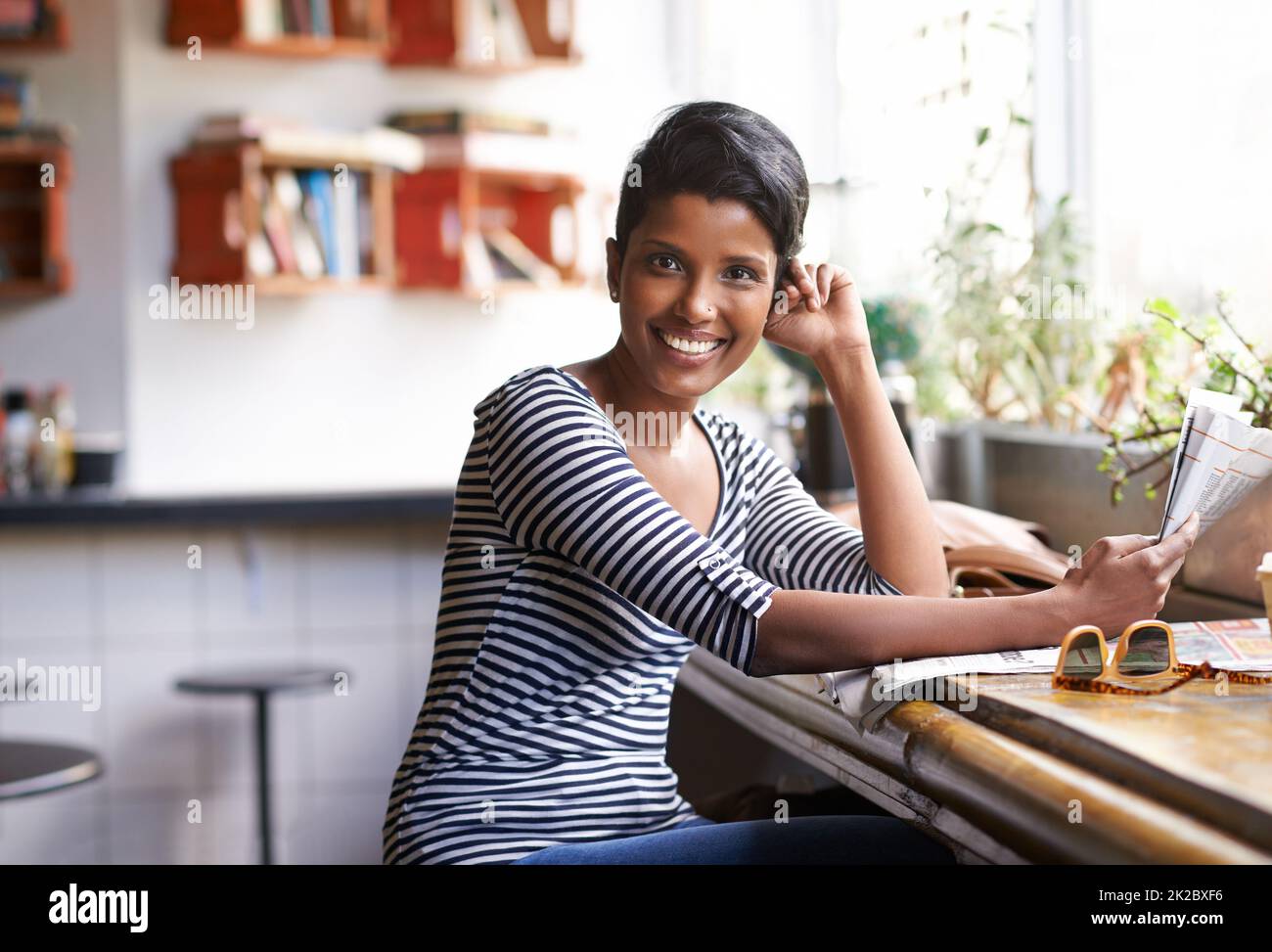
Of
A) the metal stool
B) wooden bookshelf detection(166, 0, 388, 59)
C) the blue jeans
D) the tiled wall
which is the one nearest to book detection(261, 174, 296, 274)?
wooden bookshelf detection(166, 0, 388, 59)

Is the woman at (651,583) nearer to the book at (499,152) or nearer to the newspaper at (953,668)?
the newspaper at (953,668)

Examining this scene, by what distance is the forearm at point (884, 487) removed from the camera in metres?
1.18

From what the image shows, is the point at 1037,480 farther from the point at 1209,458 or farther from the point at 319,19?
the point at 319,19

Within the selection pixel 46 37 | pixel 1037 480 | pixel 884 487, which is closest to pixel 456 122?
pixel 46 37

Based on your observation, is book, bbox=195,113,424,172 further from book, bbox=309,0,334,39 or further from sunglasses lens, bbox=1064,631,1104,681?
sunglasses lens, bbox=1064,631,1104,681

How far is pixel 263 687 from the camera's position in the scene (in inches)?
96.3

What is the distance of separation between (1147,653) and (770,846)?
31cm

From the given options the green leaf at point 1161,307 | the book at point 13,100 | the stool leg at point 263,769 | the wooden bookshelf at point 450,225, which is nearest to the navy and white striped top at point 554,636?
the green leaf at point 1161,307

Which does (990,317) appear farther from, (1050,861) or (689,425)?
A: (1050,861)

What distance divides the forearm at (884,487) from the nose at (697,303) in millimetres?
201

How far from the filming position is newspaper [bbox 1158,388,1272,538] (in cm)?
97
